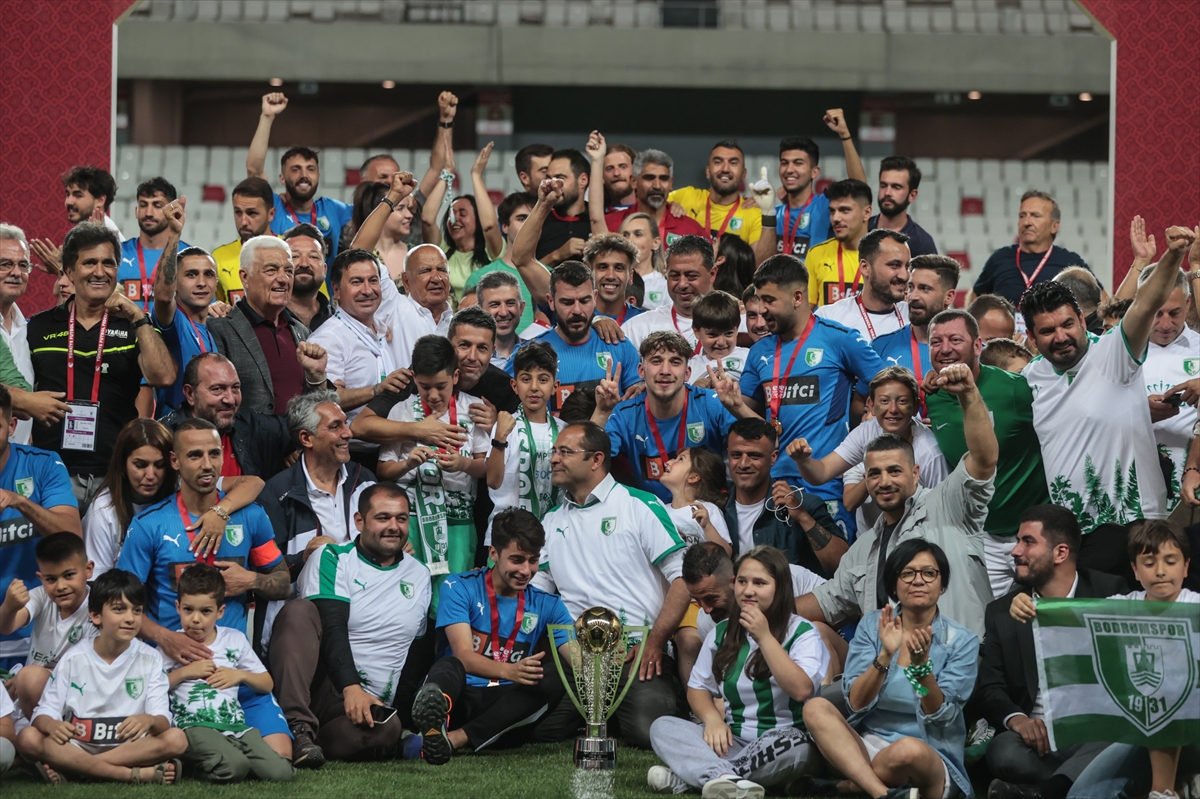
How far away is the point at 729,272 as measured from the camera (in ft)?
25.9

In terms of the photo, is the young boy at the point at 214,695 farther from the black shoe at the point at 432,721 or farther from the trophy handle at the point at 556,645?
the trophy handle at the point at 556,645

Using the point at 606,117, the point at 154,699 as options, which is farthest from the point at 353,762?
the point at 606,117

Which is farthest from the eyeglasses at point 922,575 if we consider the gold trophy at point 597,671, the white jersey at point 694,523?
the white jersey at point 694,523

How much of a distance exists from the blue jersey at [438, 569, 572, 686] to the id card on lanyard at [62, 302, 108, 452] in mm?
1562

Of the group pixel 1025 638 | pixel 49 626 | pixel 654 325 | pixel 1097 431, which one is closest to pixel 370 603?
pixel 49 626

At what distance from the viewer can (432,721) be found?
5.26 m

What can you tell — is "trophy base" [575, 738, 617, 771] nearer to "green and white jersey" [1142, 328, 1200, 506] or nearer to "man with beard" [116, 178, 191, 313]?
"green and white jersey" [1142, 328, 1200, 506]

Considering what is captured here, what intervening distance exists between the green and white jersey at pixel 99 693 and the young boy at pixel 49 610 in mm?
139

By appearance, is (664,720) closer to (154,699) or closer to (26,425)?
(154,699)

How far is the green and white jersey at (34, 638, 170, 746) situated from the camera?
5.01 m

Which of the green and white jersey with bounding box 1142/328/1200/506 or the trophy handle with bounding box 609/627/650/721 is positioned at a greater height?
the green and white jersey with bounding box 1142/328/1200/506

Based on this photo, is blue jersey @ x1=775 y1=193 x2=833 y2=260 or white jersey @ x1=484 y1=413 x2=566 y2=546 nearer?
white jersey @ x1=484 y1=413 x2=566 y2=546

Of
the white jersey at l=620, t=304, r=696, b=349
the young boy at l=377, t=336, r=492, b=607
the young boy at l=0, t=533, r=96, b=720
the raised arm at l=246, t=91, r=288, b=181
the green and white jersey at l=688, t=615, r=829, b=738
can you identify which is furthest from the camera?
the raised arm at l=246, t=91, r=288, b=181

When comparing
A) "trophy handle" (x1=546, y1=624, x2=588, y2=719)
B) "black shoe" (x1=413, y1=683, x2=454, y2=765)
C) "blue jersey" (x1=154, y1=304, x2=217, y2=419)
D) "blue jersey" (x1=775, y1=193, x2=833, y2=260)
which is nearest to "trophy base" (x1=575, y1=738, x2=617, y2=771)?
"trophy handle" (x1=546, y1=624, x2=588, y2=719)
